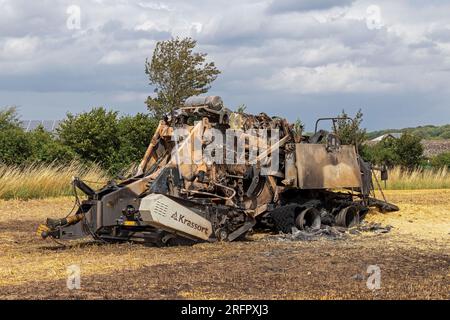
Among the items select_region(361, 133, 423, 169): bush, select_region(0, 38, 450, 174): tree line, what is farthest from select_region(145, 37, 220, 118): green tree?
select_region(361, 133, 423, 169): bush

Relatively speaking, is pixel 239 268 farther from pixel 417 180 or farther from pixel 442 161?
pixel 442 161

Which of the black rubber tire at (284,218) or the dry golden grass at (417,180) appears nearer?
the black rubber tire at (284,218)

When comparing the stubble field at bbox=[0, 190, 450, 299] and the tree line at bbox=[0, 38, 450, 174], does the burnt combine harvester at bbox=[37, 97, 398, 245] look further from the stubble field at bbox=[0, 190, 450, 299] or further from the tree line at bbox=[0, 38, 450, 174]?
the tree line at bbox=[0, 38, 450, 174]

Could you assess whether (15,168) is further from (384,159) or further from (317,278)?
(384,159)

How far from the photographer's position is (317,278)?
29.9 feet

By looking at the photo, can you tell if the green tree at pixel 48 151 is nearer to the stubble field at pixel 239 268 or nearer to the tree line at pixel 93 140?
the tree line at pixel 93 140

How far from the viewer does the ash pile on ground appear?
13.6m

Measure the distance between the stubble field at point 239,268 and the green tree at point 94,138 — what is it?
1123cm

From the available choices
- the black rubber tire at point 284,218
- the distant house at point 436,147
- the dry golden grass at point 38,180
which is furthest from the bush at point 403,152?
the black rubber tire at point 284,218

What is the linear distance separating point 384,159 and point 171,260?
113ft

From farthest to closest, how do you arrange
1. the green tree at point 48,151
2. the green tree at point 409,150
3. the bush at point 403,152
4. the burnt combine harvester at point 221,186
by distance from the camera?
1. the green tree at point 409,150
2. the bush at point 403,152
3. the green tree at point 48,151
4. the burnt combine harvester at point 221,186

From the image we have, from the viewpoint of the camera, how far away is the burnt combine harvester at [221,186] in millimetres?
12227

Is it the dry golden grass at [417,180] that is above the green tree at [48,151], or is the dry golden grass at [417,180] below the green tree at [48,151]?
below

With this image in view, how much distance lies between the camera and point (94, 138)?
1030 inches
